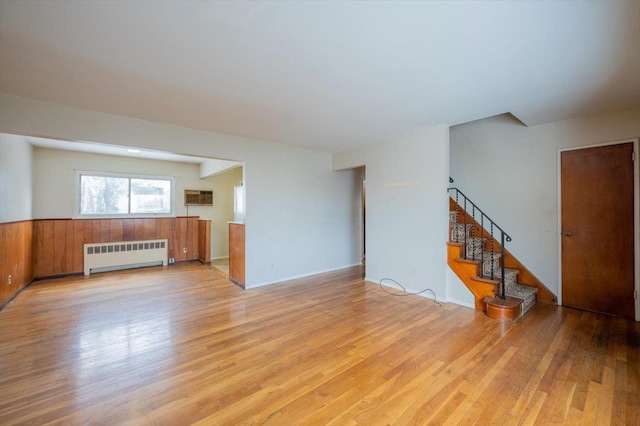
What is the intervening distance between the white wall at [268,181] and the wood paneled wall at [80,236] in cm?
328

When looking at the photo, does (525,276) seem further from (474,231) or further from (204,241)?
(204,241)

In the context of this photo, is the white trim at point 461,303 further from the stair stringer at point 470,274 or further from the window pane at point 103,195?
the window pane at point 103,195

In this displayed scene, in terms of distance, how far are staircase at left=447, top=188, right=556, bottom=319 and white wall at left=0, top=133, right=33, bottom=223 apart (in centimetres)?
635

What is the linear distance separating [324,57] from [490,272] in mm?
3821

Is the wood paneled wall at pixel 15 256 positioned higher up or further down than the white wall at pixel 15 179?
further down

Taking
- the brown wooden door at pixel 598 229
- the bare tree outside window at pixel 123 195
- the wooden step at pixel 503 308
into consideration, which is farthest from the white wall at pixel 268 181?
the brown wooden door at pixel 598 229

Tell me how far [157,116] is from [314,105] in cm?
208

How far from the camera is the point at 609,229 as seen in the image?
3.31 meters

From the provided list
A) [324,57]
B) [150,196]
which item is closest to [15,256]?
[150,196]

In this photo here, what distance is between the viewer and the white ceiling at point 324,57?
161 cm

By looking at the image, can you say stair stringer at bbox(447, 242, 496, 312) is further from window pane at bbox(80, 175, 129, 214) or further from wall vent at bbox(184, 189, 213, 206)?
window pane at bbox(80, 175, 129, 214)

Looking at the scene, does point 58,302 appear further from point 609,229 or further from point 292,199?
point 609,229

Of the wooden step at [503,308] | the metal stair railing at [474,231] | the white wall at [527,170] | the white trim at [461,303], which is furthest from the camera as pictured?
the metal stair railing at [474,231]

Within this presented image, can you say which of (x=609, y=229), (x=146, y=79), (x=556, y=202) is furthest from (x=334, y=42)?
(x=609, y=229)
